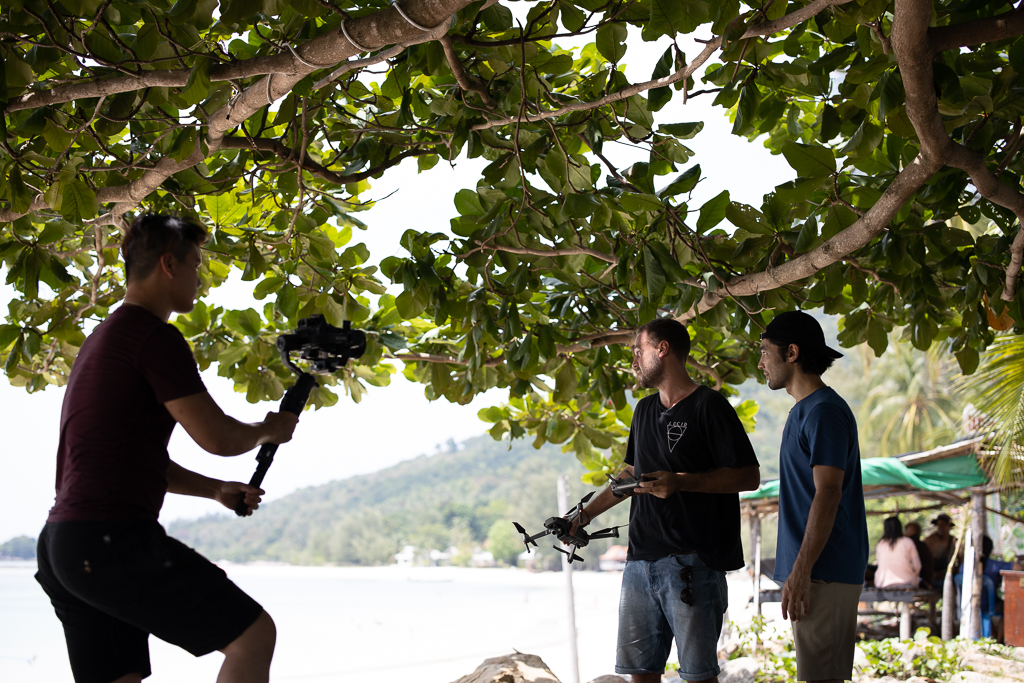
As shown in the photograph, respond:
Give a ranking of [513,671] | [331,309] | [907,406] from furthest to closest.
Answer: [907,406]
[331,309]
[513,671]

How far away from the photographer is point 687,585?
2.42 m

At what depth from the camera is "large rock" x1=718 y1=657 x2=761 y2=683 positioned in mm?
6184

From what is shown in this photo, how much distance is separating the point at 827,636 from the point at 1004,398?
13.3ft

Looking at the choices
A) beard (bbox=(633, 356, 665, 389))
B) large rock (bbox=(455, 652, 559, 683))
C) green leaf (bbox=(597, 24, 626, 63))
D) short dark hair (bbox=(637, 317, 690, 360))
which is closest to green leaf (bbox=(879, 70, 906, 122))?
green leaf (bbox=(597, 24, 626, 63))

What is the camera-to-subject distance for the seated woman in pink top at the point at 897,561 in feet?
27.0

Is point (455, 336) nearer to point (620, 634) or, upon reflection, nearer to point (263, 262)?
point (263, 262)

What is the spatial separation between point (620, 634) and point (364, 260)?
2.12 m

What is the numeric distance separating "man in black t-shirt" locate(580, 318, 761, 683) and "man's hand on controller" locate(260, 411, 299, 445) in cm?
106

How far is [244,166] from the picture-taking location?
3387mm

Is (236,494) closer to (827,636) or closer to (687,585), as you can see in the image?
(687,585)

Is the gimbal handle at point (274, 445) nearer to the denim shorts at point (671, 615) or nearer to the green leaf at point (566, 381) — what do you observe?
the denim shorts at point (671, 615)

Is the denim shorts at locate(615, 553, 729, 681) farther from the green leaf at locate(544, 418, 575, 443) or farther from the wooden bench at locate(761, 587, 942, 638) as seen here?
the wooden bench at locate(761, 587, 942, 638)

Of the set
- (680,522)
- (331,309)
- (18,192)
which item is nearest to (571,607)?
(331,309)

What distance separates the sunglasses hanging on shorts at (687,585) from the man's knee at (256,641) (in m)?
1.31
